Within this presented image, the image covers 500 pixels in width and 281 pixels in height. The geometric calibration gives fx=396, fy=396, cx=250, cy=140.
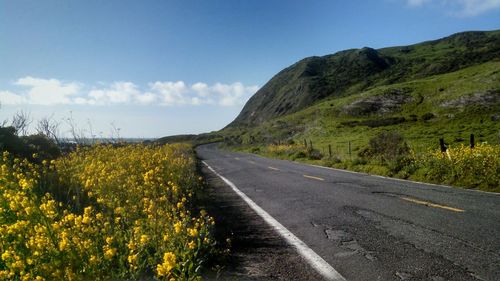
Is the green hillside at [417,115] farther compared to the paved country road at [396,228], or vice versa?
the green hillside at [417,115]

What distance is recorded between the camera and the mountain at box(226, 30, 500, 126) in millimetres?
106812

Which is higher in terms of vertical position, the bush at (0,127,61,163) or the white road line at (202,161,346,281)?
the bush at (0,127,61,163)

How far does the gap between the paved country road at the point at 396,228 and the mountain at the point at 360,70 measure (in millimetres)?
97254

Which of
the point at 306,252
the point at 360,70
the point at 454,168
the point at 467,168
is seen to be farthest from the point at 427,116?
the point at 360,70

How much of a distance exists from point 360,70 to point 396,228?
153661 mm

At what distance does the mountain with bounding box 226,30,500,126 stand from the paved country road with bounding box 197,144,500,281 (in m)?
97.3

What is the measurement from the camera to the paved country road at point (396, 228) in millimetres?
4574

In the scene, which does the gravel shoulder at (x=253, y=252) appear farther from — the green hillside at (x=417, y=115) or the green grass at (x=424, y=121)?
the green hillside at (x=417, y=115)

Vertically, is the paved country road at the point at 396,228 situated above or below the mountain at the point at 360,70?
below

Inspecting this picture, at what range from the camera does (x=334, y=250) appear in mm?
5480

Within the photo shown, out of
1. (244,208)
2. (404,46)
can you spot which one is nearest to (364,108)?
(244,208)

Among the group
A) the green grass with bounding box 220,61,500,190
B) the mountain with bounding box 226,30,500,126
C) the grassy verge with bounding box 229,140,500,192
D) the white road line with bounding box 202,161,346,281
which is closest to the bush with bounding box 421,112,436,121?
the green grass with bounding box 220,61,500,190

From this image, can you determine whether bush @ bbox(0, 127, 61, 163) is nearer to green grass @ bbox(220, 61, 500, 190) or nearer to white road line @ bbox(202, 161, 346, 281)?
white road line @ bbox(202, 161, 346, 281)

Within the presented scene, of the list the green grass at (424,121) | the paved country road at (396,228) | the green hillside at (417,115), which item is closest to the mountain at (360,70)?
the green hillside at (417,115)
